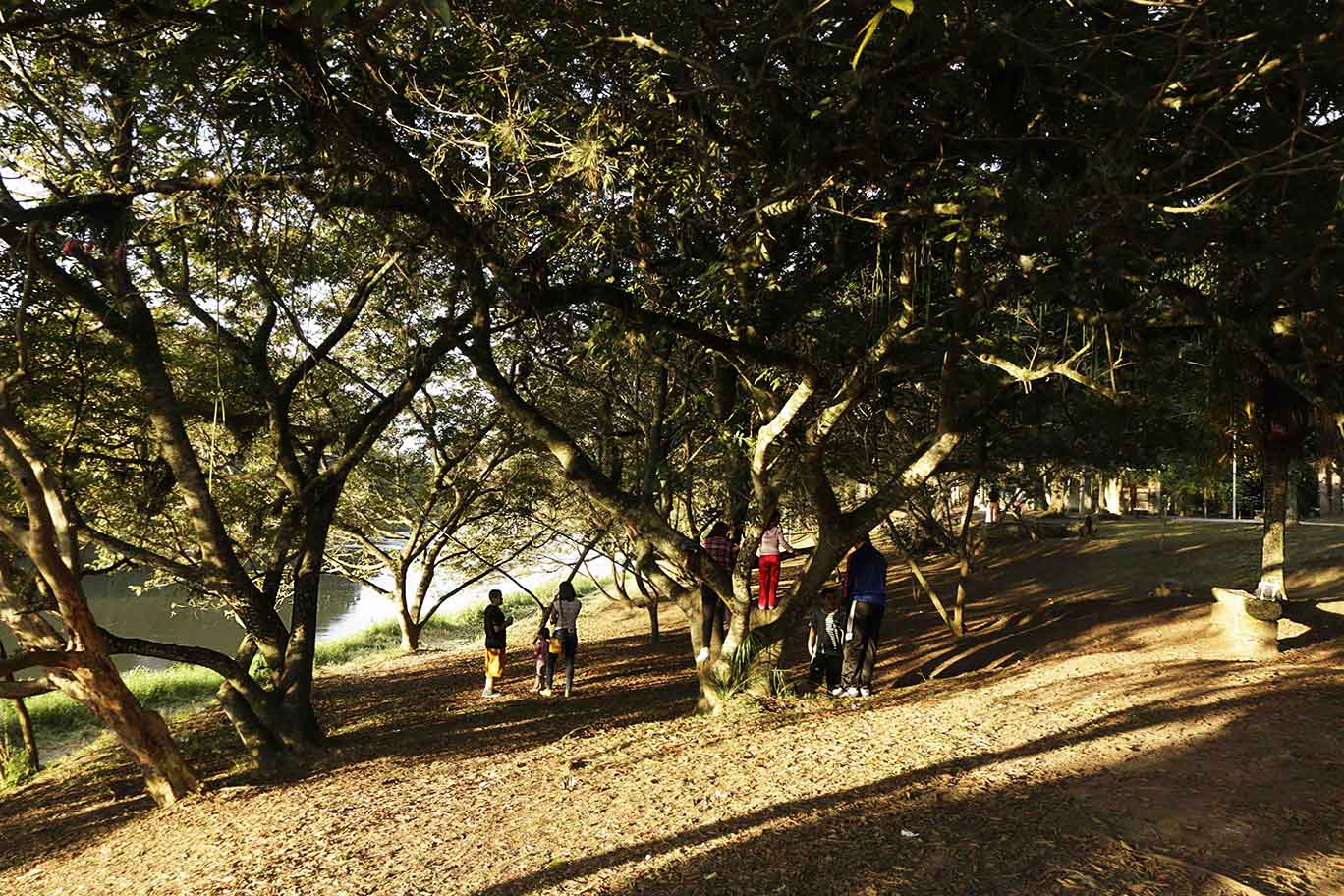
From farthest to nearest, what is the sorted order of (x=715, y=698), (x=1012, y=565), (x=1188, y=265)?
(x=1012, y=565), (x=715, y=698), (x=1188, y=265)

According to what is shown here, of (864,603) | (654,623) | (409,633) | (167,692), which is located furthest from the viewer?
(409,633)

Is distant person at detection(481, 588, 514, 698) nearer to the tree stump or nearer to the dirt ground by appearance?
the dirt ground

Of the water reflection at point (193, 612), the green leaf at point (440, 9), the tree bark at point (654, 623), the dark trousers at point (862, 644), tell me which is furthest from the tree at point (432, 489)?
the green leaf at point (440, 9)

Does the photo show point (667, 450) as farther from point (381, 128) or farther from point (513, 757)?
point (381, 128)

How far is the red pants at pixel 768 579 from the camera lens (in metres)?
9.01

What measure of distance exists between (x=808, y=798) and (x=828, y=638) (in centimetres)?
441

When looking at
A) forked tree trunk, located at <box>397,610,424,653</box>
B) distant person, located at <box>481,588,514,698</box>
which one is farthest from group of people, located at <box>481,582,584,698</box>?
forked tree trunk, located at <box>397,610,424,653</box>

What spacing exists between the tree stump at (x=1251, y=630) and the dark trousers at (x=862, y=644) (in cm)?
328

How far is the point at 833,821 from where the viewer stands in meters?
5.02

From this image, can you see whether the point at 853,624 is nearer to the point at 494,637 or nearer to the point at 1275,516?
the point at 494,637

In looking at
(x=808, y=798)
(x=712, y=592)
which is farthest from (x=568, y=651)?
(x=808, y=798)

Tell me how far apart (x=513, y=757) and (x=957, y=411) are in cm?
495

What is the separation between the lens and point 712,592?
9273mm

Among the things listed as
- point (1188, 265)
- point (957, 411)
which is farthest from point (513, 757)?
point (1188, 265)
